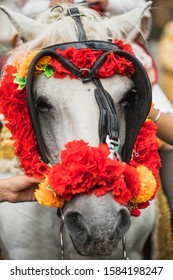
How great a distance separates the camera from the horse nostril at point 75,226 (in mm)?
1980

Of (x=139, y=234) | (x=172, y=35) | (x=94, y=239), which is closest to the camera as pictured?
(x=94, y=239)

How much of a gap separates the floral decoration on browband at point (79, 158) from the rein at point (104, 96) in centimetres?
2

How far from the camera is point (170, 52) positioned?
4.90 meters

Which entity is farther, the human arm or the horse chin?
the human arm

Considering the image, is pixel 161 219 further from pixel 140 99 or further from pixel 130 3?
pixel 130 3

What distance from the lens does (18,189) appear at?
2.35m

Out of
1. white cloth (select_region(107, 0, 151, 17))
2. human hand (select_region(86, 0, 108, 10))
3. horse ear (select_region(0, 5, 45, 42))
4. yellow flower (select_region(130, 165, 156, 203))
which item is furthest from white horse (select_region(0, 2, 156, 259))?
white cloth (select_region(107, 0, 151, 17))

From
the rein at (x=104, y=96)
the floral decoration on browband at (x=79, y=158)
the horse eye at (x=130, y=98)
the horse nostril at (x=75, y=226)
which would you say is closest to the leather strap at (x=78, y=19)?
the rein at (x=104, y=96)

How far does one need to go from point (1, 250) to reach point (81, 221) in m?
1.17

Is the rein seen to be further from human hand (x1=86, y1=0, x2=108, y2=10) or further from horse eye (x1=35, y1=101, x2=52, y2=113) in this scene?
human hand (x1=86, y1=0, x2=108, y2=10)

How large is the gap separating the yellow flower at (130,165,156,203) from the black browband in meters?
0.15

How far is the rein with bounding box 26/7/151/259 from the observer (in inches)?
83.7

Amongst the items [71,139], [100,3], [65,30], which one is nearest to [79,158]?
[71,139]

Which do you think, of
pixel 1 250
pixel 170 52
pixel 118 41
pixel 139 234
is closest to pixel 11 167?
Answer: pixel 1 250
